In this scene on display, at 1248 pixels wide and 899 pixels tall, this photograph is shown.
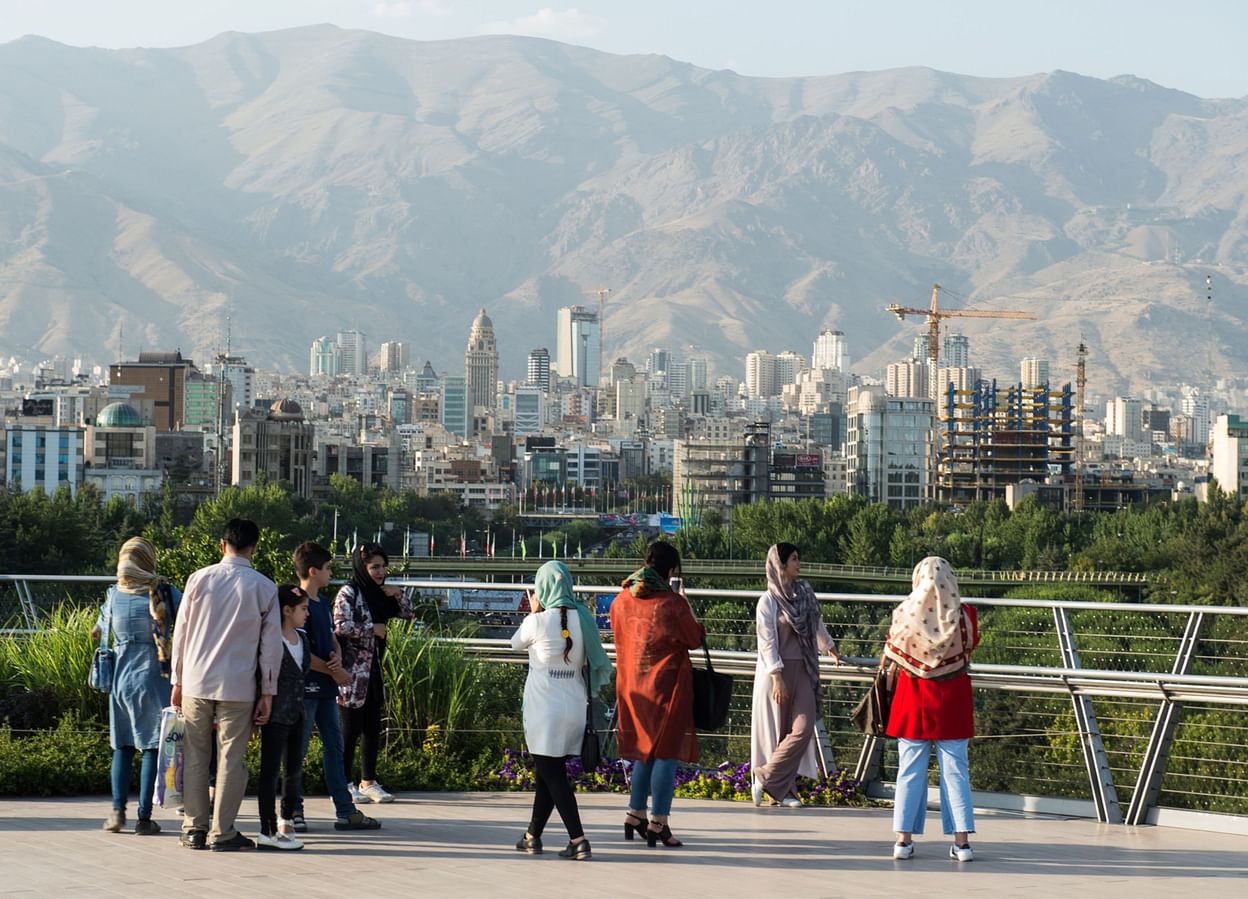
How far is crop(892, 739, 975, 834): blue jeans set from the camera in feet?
35.3

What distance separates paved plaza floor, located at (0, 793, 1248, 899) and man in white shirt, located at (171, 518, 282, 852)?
28 centimetres

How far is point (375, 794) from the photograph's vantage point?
12438 mm

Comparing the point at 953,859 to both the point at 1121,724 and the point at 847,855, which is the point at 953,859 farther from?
the point at 1121,724

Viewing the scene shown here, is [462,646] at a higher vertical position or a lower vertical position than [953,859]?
higher

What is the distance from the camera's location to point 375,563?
12.1m

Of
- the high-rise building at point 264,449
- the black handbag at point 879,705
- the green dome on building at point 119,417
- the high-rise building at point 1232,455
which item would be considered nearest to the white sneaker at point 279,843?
the black handbag at point 879,705

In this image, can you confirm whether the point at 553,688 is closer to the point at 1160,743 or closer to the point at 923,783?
the point at 923,783

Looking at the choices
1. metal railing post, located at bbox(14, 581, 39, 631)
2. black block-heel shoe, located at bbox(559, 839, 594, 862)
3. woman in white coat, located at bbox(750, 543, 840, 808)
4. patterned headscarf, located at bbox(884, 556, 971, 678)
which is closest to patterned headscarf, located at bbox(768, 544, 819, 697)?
woman in white coat, located at bbox(750, 543, 840, 808)

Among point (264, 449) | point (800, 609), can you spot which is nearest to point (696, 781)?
point (800, 609)

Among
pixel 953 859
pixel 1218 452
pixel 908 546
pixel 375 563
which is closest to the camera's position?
pixel 953 859

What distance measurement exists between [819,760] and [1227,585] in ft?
246

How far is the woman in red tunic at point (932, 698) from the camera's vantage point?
1065cm

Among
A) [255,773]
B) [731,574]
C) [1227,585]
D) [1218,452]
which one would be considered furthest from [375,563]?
[1218,452]

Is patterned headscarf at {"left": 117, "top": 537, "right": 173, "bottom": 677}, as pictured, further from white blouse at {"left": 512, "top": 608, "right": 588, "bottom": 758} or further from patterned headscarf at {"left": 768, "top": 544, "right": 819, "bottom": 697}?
patterned headscarf at {"left": 768, "top": 544, "right": 819, "bottom": 697}
